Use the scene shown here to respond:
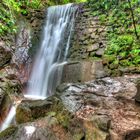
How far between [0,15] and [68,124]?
193 inches

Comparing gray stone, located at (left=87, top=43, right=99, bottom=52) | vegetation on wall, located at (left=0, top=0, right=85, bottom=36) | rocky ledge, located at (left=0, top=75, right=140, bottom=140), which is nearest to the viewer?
rocky ledge, located at (left=0, top=75, right=140, bottom=140)

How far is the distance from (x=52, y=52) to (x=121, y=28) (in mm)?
2426

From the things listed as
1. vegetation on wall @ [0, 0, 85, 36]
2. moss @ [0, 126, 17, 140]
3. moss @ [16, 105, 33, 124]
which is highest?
vegetation on wall @ [0, 0, 85, 36]

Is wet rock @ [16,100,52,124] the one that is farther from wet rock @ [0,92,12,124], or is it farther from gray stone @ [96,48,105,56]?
gray stone @ [96,48,105,56]

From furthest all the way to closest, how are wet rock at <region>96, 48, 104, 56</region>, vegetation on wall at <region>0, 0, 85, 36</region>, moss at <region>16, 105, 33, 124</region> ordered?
vegetation on wall at <region>0, 0, 85, 36</region>, wet rock at <region>96, 48, 104, 56</region>, moss at <region>16, 105, 33, 124</region>

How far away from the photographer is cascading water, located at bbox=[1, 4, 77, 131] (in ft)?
22.5

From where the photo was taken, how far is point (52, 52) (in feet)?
26.1

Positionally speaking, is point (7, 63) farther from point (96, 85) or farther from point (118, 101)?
point (118, 101)

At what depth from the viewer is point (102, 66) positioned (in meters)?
6.18

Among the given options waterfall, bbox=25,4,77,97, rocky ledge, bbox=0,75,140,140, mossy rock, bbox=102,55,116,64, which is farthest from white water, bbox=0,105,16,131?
mossy rock, bbox=102,55,116,64

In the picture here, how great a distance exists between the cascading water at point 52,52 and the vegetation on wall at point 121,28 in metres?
1.13

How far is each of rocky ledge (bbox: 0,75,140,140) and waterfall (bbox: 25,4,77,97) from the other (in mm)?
2313

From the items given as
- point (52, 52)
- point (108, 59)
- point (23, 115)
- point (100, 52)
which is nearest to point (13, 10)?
point (52, 52)

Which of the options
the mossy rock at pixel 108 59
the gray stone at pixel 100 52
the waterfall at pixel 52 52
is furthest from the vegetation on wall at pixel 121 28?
the waterfall at pixel 52 52
